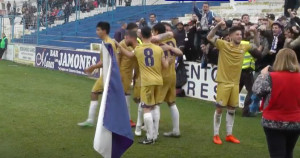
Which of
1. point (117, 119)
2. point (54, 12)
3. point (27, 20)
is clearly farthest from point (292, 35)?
point (54, 12)

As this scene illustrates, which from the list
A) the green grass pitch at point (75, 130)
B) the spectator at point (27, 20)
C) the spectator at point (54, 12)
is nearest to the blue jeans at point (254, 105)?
the green grass pitch at point (75, 130)

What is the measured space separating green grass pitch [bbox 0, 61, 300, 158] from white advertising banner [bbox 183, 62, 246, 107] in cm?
31

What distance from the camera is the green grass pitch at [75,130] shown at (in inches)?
313

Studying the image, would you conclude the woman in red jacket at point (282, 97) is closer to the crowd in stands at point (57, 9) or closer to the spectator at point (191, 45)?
the spectator at point (191, 45)

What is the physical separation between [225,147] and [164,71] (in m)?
1.64

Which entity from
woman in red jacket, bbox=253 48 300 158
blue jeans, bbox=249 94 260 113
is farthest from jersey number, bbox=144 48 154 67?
Answer: blue jeans, bbox=249 94 260 113

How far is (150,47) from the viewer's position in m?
8.38

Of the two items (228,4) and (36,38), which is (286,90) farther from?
(36,38)

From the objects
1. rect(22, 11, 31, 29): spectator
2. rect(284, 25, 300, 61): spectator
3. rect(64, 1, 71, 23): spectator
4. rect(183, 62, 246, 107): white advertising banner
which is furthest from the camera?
rect(64, 1, 71, 23): spectator

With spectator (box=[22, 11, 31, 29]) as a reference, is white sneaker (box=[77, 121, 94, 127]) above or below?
below

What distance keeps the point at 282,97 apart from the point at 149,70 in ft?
10.3

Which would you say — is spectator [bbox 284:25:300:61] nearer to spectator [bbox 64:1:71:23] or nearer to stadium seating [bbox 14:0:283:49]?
stadium seating [bbox 14:0:283:49]

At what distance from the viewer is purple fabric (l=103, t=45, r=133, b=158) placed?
635 centimetres

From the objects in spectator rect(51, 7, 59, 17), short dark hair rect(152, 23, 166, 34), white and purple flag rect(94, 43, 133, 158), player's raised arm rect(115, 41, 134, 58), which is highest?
spectator rect(51, 7, 59, 17)
